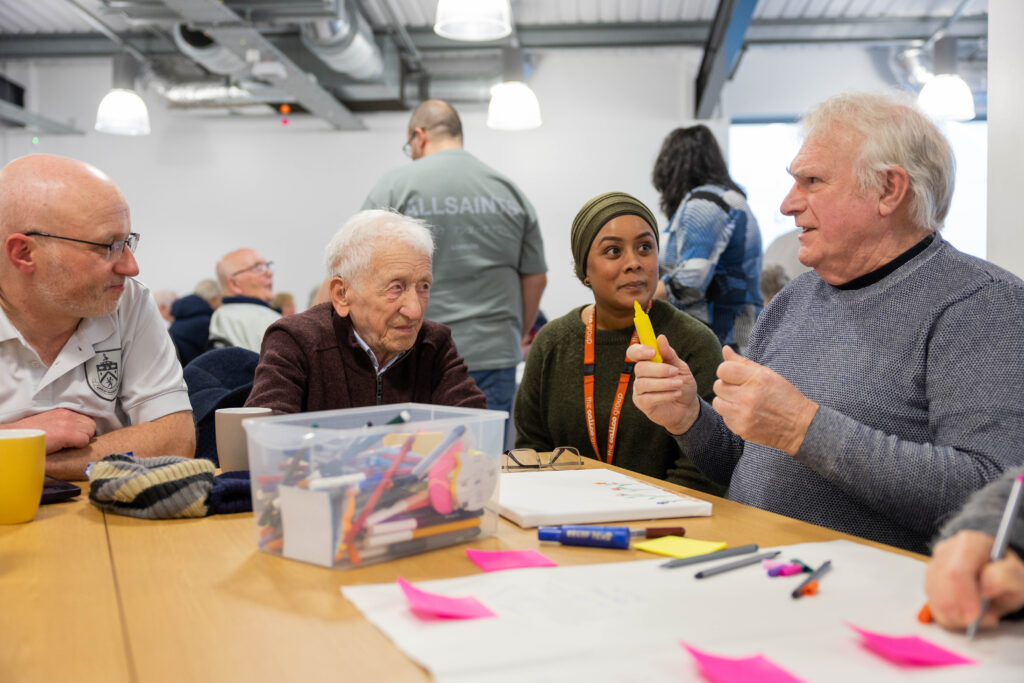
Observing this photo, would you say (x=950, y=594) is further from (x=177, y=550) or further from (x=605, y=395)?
(x=605, y=395)

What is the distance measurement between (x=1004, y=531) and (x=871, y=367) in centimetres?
69

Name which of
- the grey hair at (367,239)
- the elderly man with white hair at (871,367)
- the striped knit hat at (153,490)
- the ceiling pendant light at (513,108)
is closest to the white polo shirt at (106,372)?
the grey hair at (367,239)

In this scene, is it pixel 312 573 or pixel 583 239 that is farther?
pixel 583 239

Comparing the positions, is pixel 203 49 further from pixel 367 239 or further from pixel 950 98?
pixel 367 239

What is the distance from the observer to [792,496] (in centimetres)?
148

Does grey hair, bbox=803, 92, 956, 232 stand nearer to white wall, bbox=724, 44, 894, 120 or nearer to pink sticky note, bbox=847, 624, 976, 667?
pink sticky note, bbox=847, 624, 976, 667

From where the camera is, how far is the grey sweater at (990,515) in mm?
787

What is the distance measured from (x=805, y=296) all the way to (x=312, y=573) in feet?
3.66

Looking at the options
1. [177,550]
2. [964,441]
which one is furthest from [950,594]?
[177,550]

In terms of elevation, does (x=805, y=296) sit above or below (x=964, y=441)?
above

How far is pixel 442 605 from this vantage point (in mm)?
828

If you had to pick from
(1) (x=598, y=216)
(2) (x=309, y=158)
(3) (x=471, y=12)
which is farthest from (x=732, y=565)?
(2) (x=309, y=158)

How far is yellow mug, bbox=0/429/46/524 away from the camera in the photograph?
1214 millimetres

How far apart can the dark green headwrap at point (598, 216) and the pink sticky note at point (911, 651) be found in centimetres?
165
